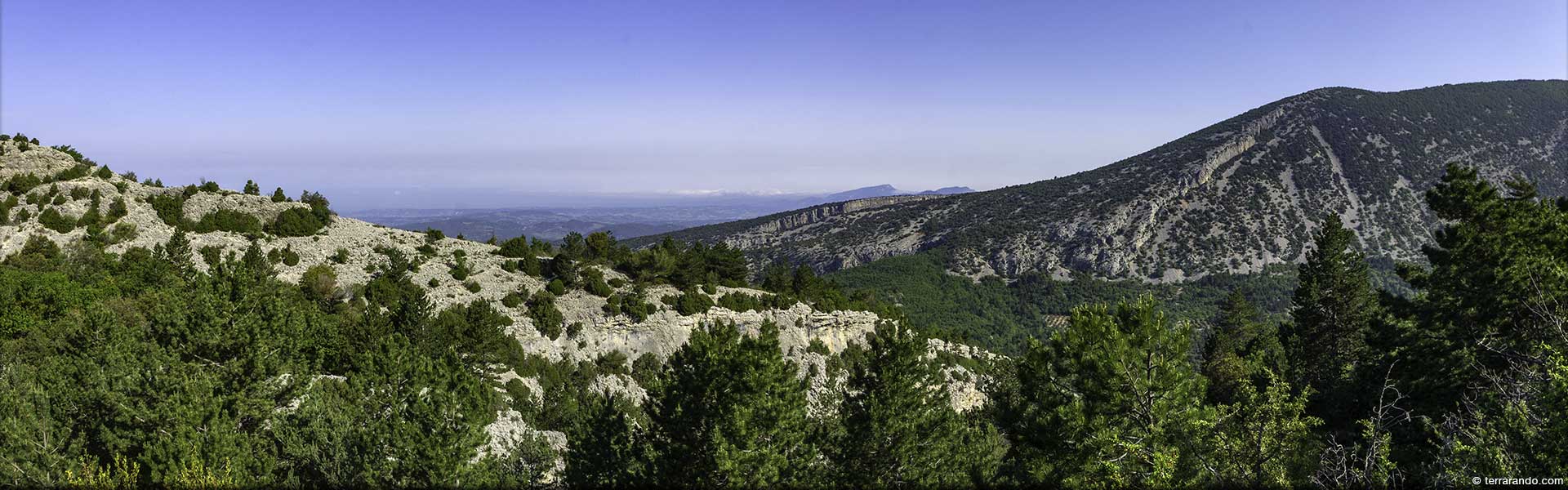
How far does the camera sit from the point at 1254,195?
362ft

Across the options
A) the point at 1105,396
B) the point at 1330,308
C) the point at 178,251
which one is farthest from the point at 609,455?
the point at 1330,308

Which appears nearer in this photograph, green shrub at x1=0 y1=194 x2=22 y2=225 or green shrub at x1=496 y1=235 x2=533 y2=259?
green shrub at x1=0 y1=194 x2=22 y2=225

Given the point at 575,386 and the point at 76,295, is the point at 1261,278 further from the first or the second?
the point at 76,295

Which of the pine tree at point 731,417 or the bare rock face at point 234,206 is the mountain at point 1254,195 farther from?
the pine tree at point 731,417

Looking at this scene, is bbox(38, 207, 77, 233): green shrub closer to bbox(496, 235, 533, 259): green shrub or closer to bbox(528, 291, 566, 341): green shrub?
bbox(496, 235, 533, 259): green shrub

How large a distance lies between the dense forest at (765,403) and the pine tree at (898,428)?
0.23ft

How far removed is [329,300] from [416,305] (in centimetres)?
920

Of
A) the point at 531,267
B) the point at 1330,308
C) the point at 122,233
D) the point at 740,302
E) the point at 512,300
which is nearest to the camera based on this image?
the point at 122,233

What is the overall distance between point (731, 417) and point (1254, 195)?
431 feet

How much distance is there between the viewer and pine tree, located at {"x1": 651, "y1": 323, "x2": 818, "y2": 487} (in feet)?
45.4

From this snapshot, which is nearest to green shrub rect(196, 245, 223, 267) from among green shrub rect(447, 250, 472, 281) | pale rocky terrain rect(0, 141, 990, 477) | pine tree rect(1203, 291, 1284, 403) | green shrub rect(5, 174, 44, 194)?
pale rocky terrain rect(0, 141, 990, 477)

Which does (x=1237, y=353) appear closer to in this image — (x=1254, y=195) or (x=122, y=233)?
(x=122, y=233)

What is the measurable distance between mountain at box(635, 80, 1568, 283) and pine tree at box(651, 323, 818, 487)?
9831cm

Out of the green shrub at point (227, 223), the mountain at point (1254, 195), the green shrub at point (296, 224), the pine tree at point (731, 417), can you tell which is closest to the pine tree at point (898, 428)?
the pine tree at point (731, 417)
